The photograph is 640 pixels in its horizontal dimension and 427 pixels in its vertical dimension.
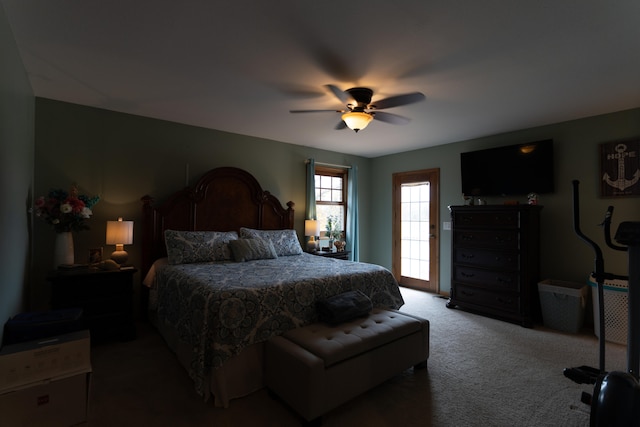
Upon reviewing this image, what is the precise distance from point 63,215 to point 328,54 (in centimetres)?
296

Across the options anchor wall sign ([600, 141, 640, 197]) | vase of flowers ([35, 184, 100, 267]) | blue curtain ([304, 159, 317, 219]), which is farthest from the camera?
blue curtain ([304, 159, 317, 219])

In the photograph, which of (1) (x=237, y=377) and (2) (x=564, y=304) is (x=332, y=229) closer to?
(2) (x=564, y=304)

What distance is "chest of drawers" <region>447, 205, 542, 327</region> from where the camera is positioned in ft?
12.6

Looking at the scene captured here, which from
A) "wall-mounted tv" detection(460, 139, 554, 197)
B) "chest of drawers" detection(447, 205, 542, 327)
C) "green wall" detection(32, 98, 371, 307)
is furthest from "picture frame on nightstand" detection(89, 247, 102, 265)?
"wall-mounted tv" detection(460, 139, 554, 197)

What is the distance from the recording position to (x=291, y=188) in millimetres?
5266

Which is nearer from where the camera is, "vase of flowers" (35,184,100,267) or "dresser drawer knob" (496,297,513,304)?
"vase of flowers" (35,184,100,267)

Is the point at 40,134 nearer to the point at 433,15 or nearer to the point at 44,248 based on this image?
the point at 44,248

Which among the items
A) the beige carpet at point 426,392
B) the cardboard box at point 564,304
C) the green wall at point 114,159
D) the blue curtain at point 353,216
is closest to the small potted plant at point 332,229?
the blue curtain at point 353,216

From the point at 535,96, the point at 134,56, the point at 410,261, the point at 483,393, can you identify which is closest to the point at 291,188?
the point at 410,261

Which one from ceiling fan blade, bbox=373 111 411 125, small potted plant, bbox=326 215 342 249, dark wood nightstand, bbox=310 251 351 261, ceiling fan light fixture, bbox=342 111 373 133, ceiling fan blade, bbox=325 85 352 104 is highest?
ceiling fan blade, bbox=325 85 352 104

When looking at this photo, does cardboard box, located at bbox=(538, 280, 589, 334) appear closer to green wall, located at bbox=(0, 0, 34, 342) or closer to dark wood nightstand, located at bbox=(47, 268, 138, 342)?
dark wood nightstand, located at bbox=(47, 268, 138, 342)

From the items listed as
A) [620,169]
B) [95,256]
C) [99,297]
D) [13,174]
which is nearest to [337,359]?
[99,297]

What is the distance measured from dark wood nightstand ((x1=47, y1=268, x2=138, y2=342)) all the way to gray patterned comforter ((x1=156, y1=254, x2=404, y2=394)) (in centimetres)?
34

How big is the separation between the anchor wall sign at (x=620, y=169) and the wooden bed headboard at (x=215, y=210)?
407 centimetres
